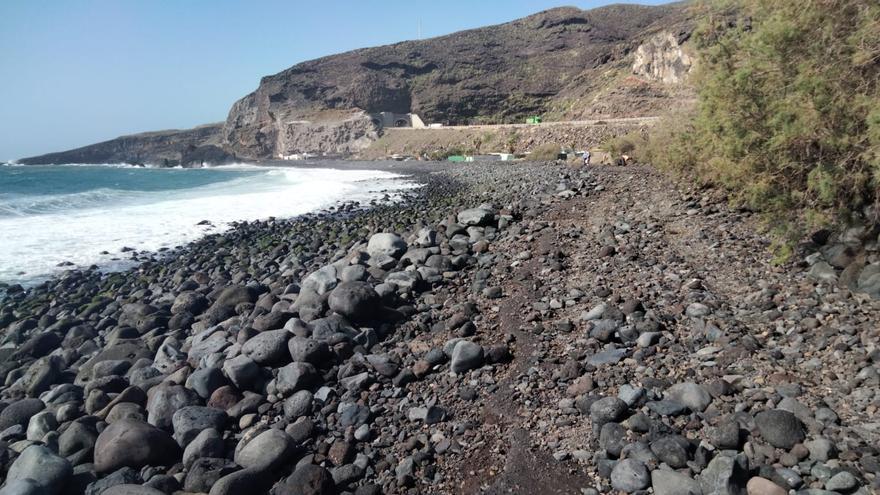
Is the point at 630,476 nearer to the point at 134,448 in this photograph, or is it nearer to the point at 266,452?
the point at 266,452

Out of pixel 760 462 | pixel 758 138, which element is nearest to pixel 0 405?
pixel 760 462

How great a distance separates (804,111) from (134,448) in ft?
24.6

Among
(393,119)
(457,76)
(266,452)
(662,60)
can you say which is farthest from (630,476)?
(457,76)

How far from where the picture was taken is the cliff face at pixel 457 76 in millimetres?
72188

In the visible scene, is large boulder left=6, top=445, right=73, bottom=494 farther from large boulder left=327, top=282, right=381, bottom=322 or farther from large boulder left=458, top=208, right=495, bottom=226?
large boulder left=458, top=208, right=495, bottom=226

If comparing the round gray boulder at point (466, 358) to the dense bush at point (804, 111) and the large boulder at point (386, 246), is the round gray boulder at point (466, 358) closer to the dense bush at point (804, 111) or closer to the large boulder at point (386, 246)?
the dense bush at point (804, 111)

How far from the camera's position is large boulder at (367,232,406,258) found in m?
10.3

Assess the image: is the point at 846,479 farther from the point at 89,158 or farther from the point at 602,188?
the point at 89,158

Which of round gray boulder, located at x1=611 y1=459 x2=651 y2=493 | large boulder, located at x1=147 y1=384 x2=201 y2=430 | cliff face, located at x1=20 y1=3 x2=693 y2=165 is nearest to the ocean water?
large boulder, located at x1=147 y1=384 x2=201 y2=430

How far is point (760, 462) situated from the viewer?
3.62 meters

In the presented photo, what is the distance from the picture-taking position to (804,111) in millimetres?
5930

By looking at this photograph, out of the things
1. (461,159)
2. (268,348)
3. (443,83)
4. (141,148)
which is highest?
(443,83)

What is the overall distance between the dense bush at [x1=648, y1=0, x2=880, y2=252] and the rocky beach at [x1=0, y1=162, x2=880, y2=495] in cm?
78

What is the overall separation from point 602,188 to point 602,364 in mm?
9624
